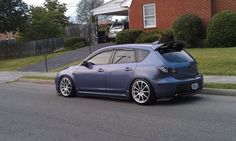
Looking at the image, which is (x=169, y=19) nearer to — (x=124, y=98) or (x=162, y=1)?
(x=162, y=1)

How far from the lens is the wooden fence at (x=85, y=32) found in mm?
38656

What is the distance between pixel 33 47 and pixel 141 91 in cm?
2961

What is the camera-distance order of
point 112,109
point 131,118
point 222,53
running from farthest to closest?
1. point 222,53
2. point 112,109
3. point 131,118

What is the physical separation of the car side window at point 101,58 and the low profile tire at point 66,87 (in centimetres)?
101

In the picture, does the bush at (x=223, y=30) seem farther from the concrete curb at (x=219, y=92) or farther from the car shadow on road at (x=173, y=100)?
the car shadow on road at (x=173, y=100)

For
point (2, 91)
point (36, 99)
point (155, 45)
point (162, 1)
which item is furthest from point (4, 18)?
point (155, 45)

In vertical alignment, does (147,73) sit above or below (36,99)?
above

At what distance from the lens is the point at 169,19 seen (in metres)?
28.3

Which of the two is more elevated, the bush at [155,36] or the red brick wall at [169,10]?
the red brick wall at [169,10]

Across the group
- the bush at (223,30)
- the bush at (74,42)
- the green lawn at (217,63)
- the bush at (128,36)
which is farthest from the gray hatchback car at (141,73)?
the bush at (74,42)

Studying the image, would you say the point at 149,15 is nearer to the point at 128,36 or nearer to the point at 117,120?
the point at 128,36

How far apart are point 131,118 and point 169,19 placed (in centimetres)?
1925

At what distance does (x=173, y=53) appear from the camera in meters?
11.8

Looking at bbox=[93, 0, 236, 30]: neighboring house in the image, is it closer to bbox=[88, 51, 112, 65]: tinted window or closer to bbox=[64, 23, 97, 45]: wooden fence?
bbox=[64, 23, 97, 45]: wooden fence
